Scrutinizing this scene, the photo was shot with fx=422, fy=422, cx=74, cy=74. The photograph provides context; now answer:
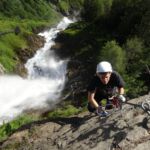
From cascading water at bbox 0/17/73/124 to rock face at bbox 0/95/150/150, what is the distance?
4120cm

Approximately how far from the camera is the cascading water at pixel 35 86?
6512 cm

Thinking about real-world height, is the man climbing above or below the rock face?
above

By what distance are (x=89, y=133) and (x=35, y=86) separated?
205ft

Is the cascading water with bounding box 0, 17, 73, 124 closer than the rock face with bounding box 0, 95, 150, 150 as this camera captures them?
No

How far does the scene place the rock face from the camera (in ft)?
45.2

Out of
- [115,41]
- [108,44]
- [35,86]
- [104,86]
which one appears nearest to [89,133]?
[104,86]

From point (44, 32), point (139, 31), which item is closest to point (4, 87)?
point (139, 31)

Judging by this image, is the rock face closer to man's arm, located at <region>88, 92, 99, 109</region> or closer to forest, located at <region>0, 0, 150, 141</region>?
man's arm, located at <region>88, 92, 99, 109</region>

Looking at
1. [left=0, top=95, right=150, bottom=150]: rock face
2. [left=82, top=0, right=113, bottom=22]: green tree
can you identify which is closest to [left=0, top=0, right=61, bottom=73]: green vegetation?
[left=82, top=0, right=113, bottom=22]: green tree

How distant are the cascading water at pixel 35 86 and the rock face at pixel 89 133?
4120cm

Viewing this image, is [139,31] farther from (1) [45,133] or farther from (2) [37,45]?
(1) [45,133]

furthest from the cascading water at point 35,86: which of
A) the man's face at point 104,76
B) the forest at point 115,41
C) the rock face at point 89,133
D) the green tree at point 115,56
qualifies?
the man's face at point 104,76

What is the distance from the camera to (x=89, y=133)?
50.2ft

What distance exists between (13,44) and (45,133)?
7910 cm
